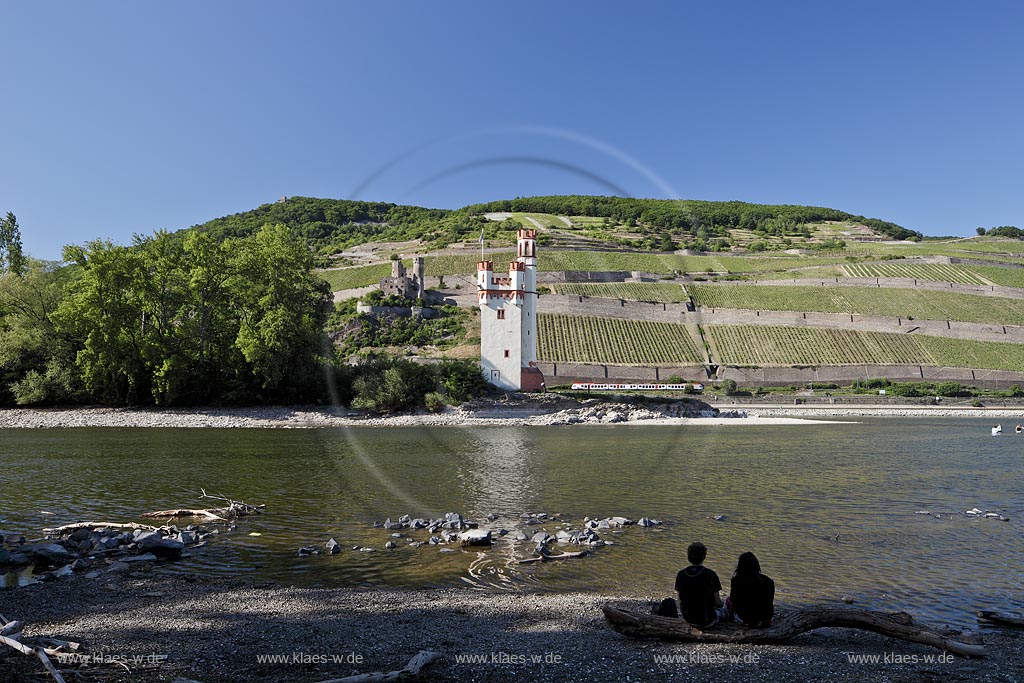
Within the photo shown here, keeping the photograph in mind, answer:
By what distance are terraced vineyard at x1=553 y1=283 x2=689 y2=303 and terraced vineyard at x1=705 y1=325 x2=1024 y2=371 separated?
12219mm

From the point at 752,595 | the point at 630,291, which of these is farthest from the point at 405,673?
the point at 630,291

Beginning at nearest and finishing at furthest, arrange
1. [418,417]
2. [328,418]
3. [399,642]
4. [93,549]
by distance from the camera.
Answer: [399,642] < [93,549] < [328,418] < [418,417]

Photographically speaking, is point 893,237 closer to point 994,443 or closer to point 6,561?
point 994,443

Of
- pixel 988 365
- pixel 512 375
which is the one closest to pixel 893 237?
pixel 988 365

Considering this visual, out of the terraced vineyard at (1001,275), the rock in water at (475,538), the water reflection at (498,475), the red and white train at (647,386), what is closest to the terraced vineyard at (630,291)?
the red and white train at (647,386)

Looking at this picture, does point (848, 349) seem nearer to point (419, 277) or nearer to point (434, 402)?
point (419, 277)

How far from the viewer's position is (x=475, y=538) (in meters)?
15.1

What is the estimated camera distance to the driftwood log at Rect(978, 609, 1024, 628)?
1002 cm

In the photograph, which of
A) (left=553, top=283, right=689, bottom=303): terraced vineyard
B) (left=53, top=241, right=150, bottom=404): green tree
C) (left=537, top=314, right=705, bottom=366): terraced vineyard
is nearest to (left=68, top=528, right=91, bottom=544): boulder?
(left=53, top=241, right=150, bottom=404): green tree

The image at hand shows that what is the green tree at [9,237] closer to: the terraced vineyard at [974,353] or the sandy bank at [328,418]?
the sandy bank at [328,418]

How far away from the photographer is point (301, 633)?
926 centimetres

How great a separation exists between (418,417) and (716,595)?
41533mm

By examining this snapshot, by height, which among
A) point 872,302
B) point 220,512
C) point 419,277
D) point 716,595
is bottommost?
point 220,512

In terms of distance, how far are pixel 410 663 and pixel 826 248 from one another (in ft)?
512
